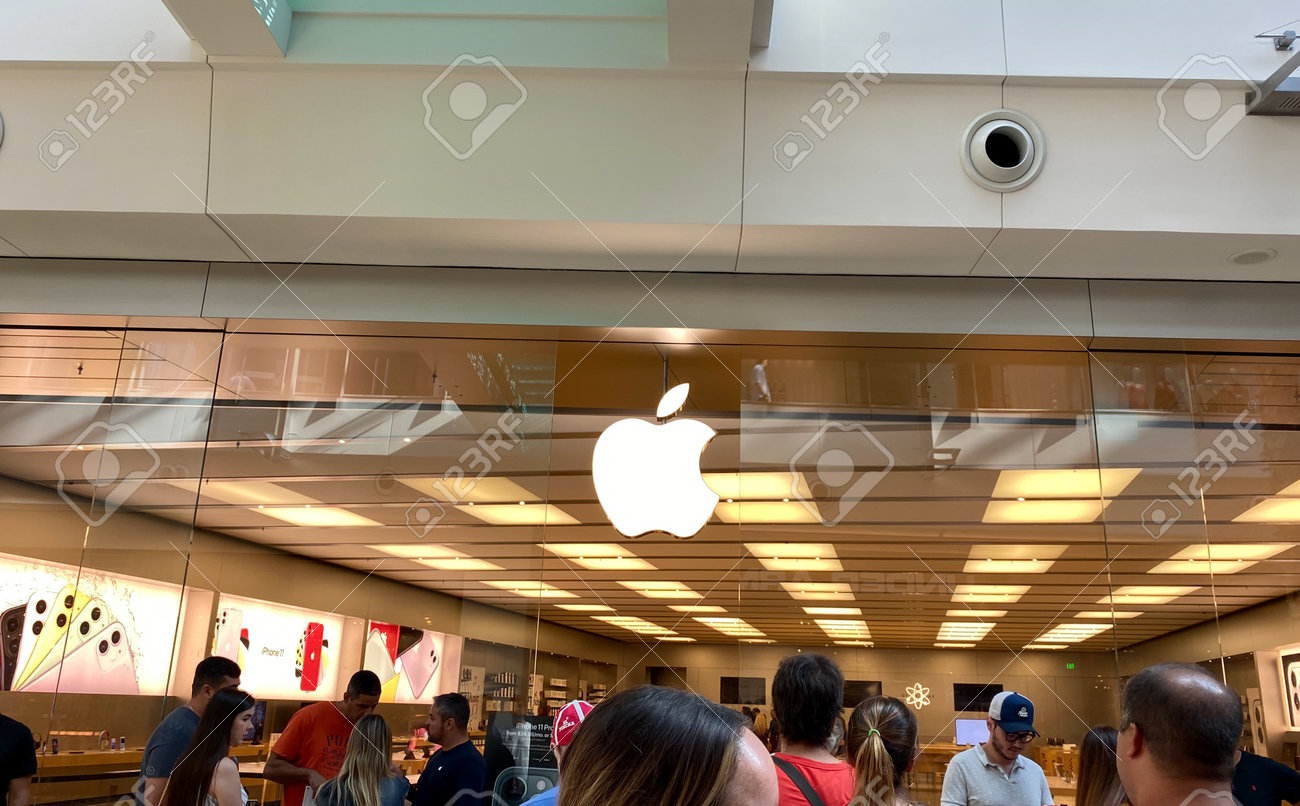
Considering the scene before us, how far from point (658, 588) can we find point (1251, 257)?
3.28 meters

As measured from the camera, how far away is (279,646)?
4.16 m

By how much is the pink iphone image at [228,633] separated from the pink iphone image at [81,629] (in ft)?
1.81

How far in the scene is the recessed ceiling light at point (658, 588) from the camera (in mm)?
4542

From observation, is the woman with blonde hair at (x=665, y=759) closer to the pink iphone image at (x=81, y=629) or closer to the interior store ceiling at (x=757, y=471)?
the interior store ceiling at (x=757, y=471)

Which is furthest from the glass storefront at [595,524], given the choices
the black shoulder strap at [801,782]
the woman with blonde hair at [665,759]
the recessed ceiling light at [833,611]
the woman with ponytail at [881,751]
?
the woman with blonde hair at [665,759]

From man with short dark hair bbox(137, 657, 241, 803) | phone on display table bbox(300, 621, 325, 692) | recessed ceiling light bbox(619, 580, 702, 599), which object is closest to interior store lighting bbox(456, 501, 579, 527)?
recessed ceiling light bbox(619, 580, 702, 599)

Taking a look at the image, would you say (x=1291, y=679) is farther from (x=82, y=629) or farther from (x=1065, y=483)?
(x=82, y=629)

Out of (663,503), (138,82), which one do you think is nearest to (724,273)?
(663,503)

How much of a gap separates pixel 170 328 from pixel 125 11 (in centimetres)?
152

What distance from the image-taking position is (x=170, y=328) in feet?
14.8

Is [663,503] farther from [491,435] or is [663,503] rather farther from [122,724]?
[122,724]

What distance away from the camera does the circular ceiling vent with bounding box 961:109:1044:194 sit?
369 cm

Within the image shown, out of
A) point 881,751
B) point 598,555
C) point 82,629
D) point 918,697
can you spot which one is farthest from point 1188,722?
point 82,629

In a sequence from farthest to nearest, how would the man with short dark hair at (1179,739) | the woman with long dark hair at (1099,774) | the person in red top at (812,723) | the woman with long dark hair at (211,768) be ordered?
the woman with long dark hair at (211,768) → the woman with long dark hair at (1099,774) → the person in red top at (812,723) → the man with short dark hair at (1179,739)
